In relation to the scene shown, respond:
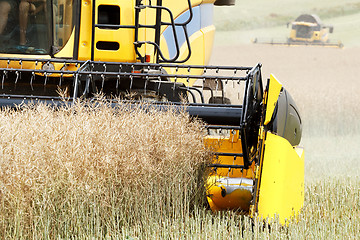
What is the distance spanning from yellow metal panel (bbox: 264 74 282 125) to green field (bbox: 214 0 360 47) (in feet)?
129

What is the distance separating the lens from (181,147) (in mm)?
4039

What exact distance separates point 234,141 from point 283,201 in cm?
95

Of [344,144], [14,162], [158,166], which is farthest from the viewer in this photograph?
[344,144]

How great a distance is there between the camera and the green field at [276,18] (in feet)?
152

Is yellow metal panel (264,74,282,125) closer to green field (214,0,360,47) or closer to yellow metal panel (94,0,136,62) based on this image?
yellow metal panel (94,0,136,62)

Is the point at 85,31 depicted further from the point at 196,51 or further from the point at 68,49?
the point at 196,51

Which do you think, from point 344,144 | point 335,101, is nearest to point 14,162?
point 344,144

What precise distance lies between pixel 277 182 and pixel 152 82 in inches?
64.5

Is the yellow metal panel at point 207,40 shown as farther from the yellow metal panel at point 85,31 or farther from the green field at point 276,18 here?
the green field at point 276,18

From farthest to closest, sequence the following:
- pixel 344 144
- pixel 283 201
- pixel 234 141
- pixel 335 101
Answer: pixel 335 101 → pixel 344 144 → pixel 234 141 → pixel 283 201

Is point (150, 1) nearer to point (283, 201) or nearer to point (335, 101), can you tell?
point (283, 201)

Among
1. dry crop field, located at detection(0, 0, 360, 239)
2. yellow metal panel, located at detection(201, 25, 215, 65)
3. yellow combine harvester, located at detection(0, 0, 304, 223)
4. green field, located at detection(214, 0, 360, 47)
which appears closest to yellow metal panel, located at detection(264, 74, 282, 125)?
yellow combine harvester, located at detection(0, 0, 304, 223)

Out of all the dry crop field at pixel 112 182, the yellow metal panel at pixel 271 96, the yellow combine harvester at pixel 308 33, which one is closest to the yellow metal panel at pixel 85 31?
the dry crop field at pixel 112 182

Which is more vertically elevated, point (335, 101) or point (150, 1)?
point (150, 1)
